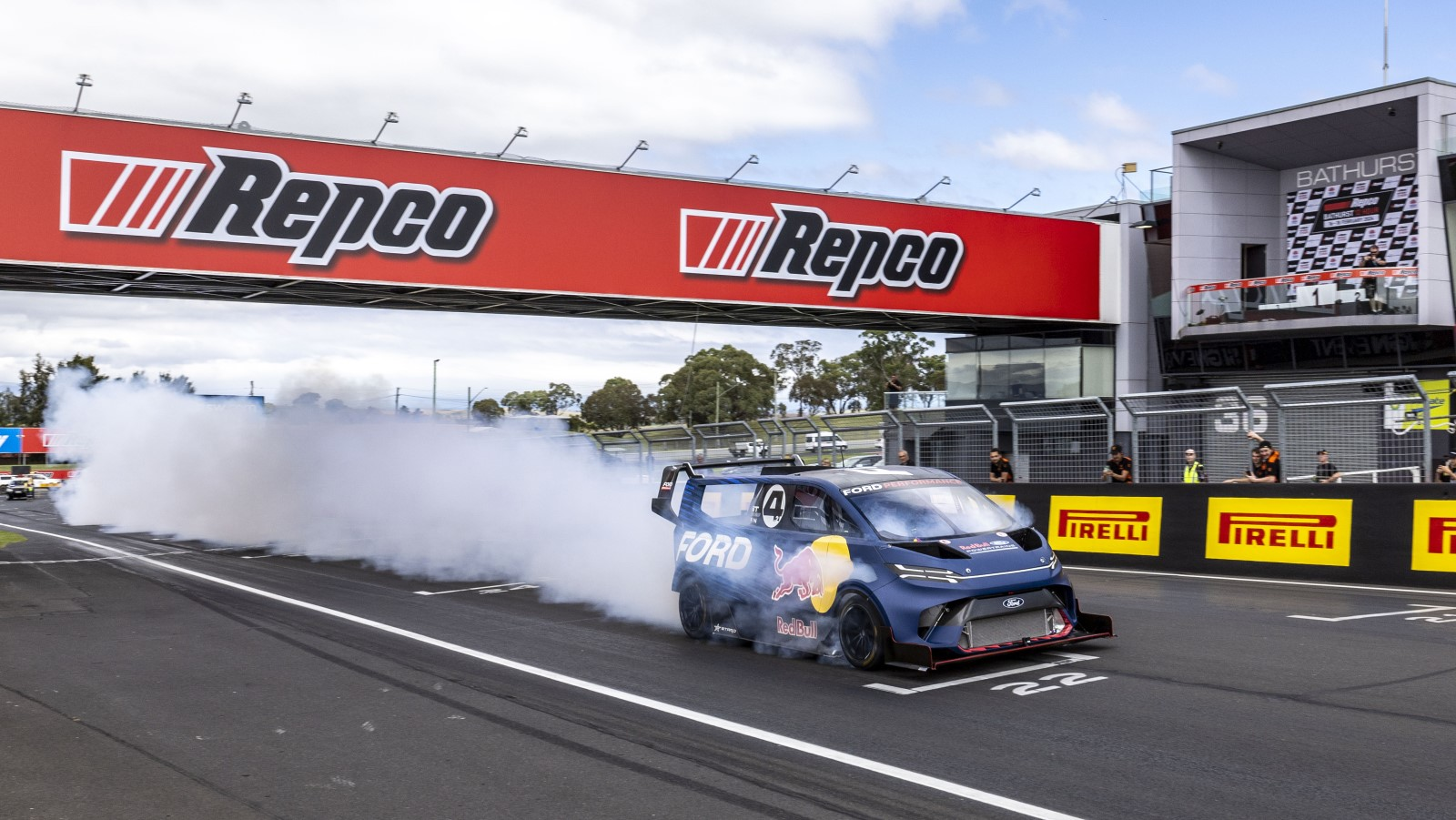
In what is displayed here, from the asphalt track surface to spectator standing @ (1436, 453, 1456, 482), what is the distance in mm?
2353

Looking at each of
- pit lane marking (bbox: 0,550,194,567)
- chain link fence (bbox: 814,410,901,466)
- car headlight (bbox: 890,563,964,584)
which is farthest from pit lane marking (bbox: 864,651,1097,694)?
pit lane marking (bbox: 0,550,194,567)

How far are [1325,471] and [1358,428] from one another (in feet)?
2.18

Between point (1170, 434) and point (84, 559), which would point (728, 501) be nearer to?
point (1170, 434)

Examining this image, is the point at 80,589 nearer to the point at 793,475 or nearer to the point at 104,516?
the point at 793,475

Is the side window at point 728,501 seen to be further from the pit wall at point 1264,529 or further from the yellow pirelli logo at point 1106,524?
the yellow pirelli logo at point 1106,524

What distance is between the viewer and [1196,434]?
1573 centimetres

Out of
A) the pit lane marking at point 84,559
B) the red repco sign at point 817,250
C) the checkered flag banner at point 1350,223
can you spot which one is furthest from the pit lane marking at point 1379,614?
the checkered flag banner at point 1350,223

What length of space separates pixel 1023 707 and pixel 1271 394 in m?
9.15

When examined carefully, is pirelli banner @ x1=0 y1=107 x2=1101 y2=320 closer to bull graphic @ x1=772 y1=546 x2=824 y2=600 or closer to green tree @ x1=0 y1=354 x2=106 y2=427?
bull graphic @ x1=772 y1=546 x2=824 y2=600

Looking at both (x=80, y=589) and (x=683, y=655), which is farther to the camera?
(x=80, y=589)

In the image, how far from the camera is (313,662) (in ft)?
31.3

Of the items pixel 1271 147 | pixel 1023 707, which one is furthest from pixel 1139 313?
pixel 1023 707

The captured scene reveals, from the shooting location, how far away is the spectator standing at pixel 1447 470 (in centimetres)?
1343

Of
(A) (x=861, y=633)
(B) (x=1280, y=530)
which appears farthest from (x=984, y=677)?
(B) (x=1280, y=530)
